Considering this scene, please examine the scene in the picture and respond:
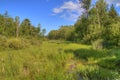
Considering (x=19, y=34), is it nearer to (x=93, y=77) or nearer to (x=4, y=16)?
(x=4, y=16)

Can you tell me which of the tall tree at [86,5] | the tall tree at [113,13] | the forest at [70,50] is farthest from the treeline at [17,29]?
the tall tree at [113,13]

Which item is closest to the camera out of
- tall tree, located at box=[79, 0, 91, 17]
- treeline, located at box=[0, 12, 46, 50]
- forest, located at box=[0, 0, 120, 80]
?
forest, located at box=[0, 0, 120, 80]

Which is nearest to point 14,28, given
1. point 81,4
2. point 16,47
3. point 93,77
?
point 81,4

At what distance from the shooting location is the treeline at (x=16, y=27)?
5481 centimetres

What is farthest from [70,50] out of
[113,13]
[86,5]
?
[113,13]

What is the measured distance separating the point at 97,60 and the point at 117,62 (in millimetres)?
2400

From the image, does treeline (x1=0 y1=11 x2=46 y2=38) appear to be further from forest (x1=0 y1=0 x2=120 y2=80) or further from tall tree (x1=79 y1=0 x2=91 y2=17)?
tall tree (x1=79 y1=0 x2=91 y2=17)

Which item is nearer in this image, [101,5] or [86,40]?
[86,40]

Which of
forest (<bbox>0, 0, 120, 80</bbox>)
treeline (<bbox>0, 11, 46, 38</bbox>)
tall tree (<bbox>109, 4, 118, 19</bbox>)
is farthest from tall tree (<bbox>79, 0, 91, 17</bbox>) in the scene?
treeline (<bbox>0, 11, 46, 38</bbox>)

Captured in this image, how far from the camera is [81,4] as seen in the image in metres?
46.9

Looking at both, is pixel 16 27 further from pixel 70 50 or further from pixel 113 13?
pixel 70 50

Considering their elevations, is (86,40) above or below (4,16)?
below

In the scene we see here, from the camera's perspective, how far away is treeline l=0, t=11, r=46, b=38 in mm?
54812

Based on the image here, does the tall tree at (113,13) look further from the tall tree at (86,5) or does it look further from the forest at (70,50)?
the tall tree at (86,5)
